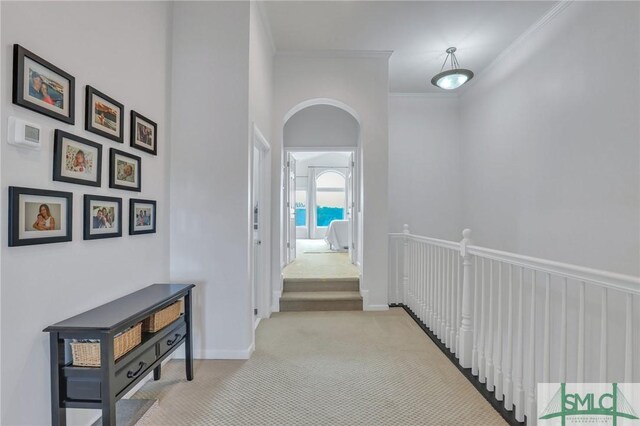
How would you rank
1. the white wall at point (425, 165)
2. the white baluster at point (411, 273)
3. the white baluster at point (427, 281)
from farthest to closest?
the white wall at point (425, 165) → the white baluster at point (411, 273) → the white baluster at point (427, 281)

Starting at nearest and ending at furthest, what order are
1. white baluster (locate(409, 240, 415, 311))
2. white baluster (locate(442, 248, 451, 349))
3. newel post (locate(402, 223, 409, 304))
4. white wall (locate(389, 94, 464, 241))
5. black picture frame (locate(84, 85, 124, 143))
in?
1. black picture frame (locate(84, 85, 124, 143))
2. white baluster (locate(442, 248, 451, 349))
3. white baluster (locate(409, 240, 415, 311))
4. newel post (locate(402, 223, 409, 304))
5. white wall (locate(389, 94, 464, 241))

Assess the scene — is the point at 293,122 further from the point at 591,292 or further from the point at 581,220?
the point at 591,292

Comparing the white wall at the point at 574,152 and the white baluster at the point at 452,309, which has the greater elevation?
the white wall at the point at 574,152

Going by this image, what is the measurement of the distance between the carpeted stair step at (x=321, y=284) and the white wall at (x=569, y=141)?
75.3 inches

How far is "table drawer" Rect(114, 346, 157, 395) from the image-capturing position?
1.44 meters

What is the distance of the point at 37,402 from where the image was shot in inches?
53.4

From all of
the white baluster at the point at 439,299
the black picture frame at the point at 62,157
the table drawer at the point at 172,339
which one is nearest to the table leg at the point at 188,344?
the table drawer at the point at 172,339

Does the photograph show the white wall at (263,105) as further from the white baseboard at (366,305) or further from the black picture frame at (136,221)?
the white baseboard at (366,305)

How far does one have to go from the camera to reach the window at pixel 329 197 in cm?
975

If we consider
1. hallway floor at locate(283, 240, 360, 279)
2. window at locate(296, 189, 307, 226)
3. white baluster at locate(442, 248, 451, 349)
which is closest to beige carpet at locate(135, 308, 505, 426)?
white baluster at locate(442, 248, 451, 349)

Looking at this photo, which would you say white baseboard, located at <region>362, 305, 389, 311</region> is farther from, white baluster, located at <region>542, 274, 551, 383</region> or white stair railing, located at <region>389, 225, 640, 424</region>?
white baluster, located at <region>542, 274, 551, 383</region>

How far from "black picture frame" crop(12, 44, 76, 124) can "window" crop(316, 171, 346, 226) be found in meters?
8.30

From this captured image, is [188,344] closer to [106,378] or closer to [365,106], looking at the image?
[106,378]

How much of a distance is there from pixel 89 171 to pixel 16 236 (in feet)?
1.70
